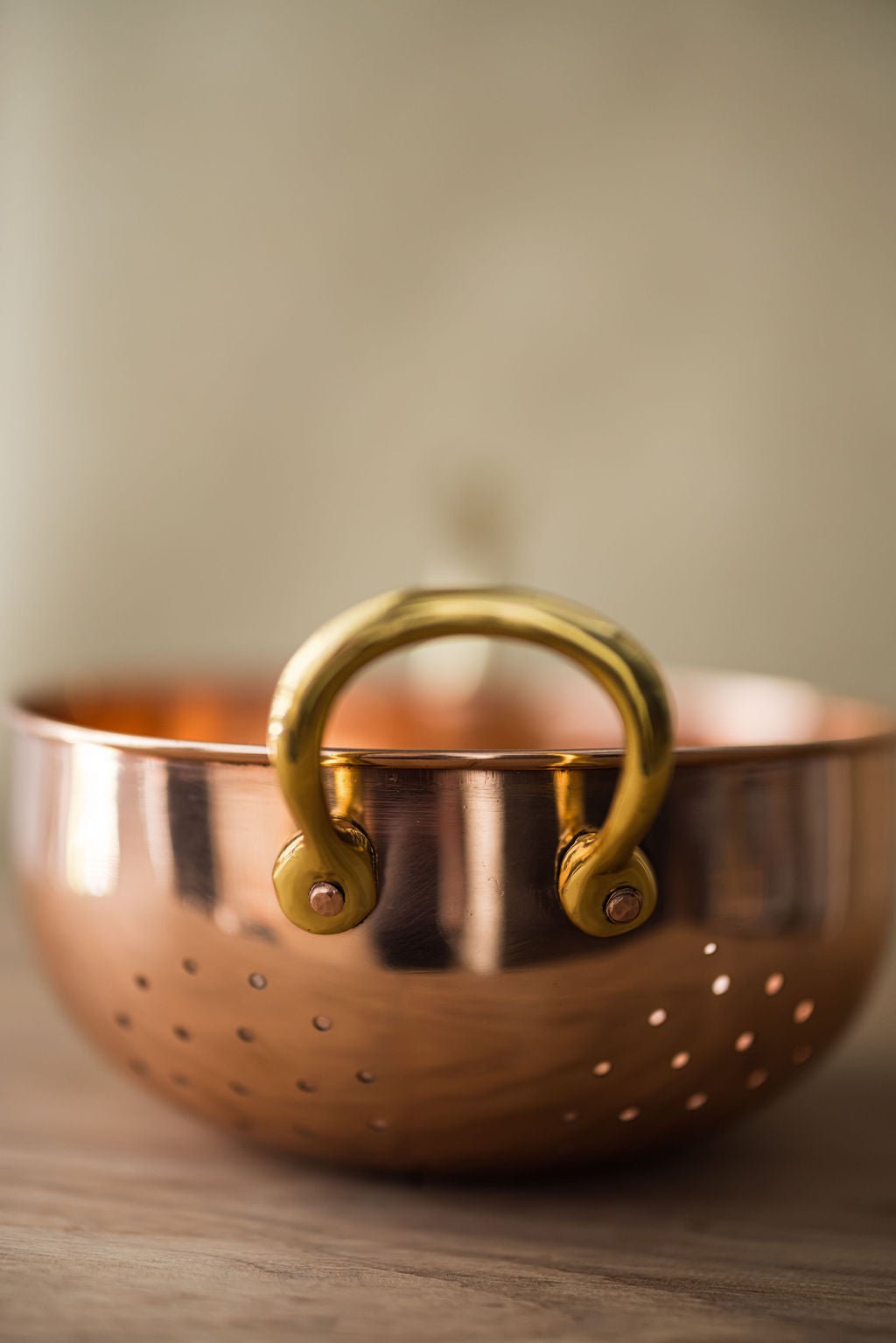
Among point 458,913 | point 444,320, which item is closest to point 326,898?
point 458,913

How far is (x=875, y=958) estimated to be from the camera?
1.21ft

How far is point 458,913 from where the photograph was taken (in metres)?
0.30

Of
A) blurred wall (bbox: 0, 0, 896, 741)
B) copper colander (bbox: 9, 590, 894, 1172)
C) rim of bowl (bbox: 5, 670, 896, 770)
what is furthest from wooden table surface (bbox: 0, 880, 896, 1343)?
blurred wall (bbox: 0, 0, 896, 741)

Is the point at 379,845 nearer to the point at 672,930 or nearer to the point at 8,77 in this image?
the point at 672,930

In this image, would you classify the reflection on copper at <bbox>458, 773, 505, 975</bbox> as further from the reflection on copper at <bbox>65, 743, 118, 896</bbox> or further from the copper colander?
the reflection on copper at <bbox>65, 743, 118, 896</bbox>

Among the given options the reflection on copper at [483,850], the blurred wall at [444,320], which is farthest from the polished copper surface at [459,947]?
the blurred wall at [444,320]

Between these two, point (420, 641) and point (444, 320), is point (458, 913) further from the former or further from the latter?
point (444, 320)

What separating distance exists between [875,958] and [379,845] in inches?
6.8

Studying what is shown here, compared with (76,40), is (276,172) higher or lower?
lower

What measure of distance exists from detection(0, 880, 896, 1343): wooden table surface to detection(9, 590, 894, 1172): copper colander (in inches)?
0.9

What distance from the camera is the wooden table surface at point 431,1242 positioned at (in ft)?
0.96

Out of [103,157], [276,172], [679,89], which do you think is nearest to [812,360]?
[679,89]

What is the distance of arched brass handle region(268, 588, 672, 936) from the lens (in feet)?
0.89

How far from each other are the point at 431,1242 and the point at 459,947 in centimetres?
9
